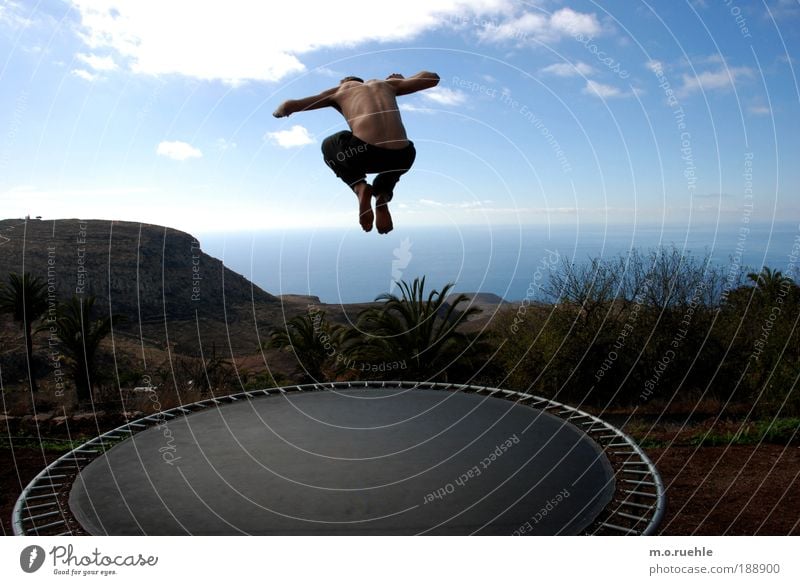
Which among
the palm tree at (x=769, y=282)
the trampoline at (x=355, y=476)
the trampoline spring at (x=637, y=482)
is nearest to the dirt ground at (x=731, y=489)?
Answer: the trampoline at (x=355, y=476)

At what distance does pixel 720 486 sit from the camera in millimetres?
9961

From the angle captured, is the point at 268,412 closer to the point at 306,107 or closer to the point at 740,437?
the point at 306,107

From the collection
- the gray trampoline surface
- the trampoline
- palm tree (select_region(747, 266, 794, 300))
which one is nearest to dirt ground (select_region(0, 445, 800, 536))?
the trampoline

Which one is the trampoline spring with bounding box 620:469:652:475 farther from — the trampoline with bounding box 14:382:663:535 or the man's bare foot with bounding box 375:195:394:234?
the man's bare foot with bounding box 375:195:394:234

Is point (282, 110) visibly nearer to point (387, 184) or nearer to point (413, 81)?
point (387, 184)

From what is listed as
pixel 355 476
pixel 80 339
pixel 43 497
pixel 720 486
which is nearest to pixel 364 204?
pixel 355 476

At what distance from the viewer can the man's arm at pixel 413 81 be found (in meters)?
4.96

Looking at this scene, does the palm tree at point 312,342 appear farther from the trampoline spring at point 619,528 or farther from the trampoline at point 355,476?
the trampoline spring at point 619,528

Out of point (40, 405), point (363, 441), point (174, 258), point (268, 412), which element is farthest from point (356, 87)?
point (174, 258)

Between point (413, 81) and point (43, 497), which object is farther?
point (43, 497)

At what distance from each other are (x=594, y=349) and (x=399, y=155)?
14.3 metres

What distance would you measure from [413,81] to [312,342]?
14967 mm

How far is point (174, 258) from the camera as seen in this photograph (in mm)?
47062

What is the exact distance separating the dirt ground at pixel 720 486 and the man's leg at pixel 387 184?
20.7 ft
